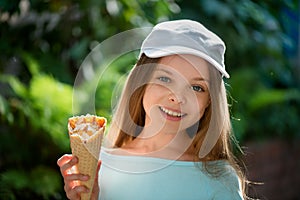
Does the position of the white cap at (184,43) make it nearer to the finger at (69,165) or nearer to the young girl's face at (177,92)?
the young girl's face at (177,92)

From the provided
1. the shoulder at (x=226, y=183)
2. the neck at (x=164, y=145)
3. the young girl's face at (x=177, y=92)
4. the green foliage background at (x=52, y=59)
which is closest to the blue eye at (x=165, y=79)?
the young girl's face at (x=177, y=92)

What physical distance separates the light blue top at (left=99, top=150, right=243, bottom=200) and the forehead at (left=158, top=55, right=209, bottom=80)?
0.27 m

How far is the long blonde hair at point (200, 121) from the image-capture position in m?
2.13

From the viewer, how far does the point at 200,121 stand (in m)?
2.17

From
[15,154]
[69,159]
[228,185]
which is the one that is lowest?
[15,154]

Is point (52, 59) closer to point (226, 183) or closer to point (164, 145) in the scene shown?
point (164, 145)

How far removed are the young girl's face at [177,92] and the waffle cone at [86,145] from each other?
21 cm

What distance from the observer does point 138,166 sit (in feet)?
Answer: 6.95

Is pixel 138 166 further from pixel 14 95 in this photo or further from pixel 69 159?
pixel 14 95

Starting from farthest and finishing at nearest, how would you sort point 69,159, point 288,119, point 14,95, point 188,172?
point 288,119 < point 14,95 < point 188,172 < point 69,159

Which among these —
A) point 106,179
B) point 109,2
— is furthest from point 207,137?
point 109,2

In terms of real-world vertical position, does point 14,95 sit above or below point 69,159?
below

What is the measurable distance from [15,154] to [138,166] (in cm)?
217

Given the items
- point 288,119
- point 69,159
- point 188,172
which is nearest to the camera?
point 69,159
